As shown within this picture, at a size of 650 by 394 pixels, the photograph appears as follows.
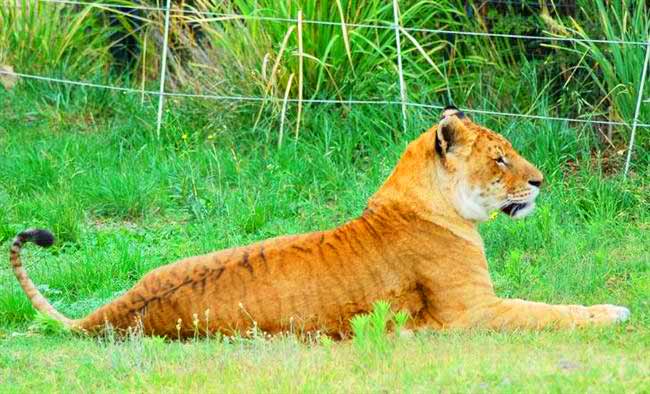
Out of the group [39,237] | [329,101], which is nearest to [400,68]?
[329,101]

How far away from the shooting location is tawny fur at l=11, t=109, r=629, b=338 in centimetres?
709

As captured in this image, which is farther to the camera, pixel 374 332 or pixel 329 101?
pixel 329 101

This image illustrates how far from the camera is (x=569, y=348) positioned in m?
6.49

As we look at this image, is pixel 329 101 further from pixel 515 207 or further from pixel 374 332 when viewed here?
pixel 374 332

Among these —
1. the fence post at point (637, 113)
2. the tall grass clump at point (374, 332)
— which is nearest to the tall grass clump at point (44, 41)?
the fence post at point (637, 113)

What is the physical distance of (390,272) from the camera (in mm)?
7246

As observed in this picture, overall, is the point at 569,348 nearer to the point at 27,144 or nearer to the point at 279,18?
the point at 279,18

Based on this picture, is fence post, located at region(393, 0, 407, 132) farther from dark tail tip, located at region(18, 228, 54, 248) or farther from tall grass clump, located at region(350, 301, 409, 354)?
tall grass clump, located at region(350, 301, 409, 354)

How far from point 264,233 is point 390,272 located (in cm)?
255

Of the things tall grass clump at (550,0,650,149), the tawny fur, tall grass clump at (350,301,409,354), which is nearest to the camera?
tall grass clump at (350,301,409,354)

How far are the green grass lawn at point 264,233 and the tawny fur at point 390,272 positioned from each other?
190 millimetres

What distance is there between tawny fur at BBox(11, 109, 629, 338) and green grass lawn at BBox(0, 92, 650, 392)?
7.5 inches

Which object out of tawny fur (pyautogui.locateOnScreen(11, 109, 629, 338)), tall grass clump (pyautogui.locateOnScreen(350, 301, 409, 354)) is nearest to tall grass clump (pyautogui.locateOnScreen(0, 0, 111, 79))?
tawny fur (pyautogui.locateOnScreen(11, 109, 629, 338))

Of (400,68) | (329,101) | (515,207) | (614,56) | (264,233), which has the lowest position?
(264,233)
